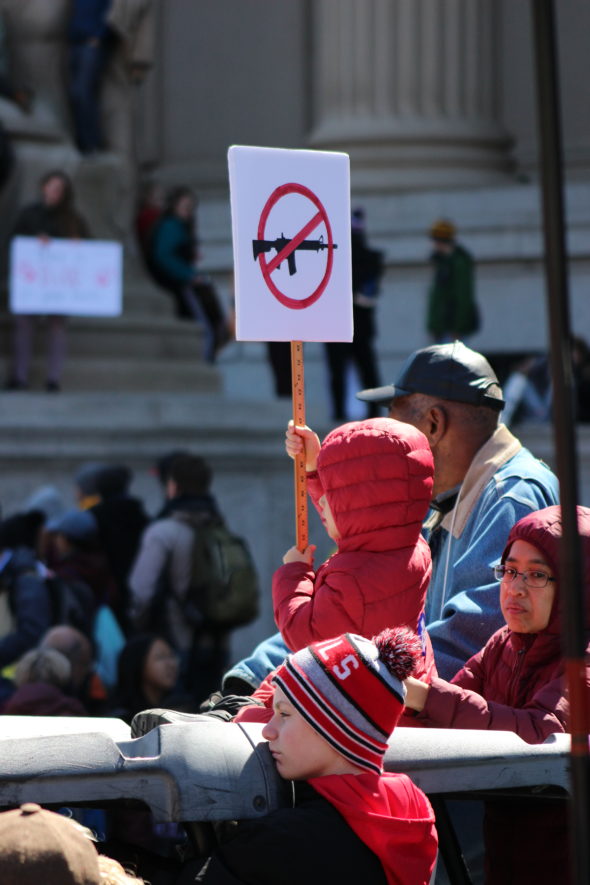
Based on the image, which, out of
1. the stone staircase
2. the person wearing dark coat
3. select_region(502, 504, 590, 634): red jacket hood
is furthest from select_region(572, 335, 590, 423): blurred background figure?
select_region(502, 504, 590, 634): red jacket hood

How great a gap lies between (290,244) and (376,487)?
31.3 inches

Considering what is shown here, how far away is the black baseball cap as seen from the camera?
4.59m

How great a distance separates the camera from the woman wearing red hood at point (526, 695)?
11.8 ft

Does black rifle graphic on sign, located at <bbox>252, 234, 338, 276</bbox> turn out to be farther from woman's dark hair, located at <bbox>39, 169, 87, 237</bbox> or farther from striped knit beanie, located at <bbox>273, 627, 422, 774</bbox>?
woman's dark hair, located at <bbox>39, 169, 87, 237</bbox>

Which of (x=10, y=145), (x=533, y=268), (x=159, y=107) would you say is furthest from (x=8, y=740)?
(x=159, y=107)

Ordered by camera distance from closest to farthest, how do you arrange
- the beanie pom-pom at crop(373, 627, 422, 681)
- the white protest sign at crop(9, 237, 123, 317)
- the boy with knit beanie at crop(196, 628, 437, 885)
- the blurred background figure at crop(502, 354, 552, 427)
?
the boy with knit beanie at crop(196, 628, 437, 885) < the beanie pom-pom at crop(373, 627, 422, 681) < the white protest sign at crop(9, 237, 123, 317) < the blurred background figure at crop(502, 354, 552, 427)

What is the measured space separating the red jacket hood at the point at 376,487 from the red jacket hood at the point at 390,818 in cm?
66

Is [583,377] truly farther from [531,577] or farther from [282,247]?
[531,577]

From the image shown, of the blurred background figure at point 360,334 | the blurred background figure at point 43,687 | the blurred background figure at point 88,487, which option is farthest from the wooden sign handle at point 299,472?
the blurred background figure at point 360,334

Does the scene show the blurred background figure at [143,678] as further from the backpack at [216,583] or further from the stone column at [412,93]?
the stone column at [412,93]

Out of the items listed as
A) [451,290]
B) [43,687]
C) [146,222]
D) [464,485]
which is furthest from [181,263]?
[464,485]

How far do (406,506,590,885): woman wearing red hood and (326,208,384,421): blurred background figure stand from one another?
9.64 m

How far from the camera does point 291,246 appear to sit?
4266mm

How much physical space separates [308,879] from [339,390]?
11166mm
